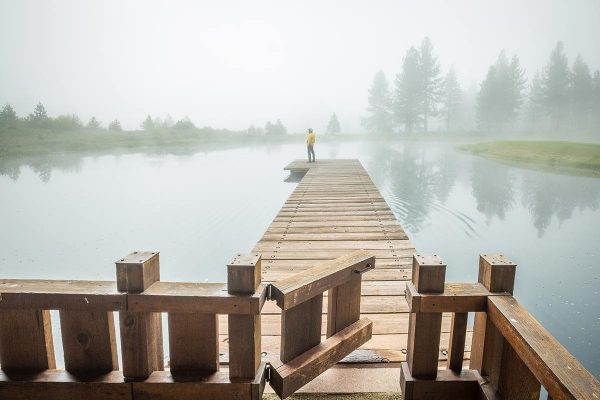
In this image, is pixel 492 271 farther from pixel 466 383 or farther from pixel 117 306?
pixel 117 306

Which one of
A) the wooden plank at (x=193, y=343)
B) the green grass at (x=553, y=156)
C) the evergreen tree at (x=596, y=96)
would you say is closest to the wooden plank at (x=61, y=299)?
the wooden plank at (x=193, y=343)

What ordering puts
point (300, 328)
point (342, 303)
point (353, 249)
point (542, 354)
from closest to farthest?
point (542, 354), point (300, 328), point (342, 303), point (353, 249)

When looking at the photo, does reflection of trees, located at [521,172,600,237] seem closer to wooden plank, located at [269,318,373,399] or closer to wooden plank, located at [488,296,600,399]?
wooden plank, located at [269,318,373,399]

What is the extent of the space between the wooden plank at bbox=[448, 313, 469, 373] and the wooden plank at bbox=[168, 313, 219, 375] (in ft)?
3.72

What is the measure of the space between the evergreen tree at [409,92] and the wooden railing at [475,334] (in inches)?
2408

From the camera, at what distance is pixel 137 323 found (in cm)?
157

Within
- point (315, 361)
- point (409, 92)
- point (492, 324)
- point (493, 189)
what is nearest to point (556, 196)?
point (493, 189)

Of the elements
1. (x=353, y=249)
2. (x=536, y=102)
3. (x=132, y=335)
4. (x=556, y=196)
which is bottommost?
(x=556, y=196)

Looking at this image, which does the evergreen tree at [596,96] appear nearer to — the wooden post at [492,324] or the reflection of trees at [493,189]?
the reflection of trees at [493,189]

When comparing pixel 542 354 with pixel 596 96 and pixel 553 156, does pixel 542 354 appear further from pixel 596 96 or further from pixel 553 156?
pixel 596 96

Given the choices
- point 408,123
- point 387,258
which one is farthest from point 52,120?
point 387,258

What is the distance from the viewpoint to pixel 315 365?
1.88 metres

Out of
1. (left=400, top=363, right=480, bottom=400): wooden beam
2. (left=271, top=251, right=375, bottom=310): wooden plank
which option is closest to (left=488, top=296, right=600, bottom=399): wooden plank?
(left=400, top=363, right=480, bottom=400): wooden beam

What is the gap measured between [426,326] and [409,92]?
61.4 m
